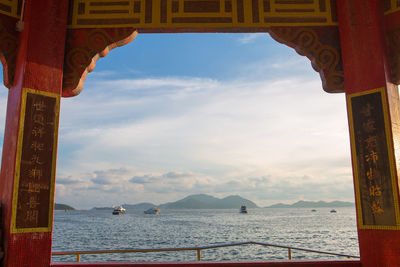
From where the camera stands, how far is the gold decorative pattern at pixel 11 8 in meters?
3.93

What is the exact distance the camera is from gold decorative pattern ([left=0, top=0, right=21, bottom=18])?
12.9 feet

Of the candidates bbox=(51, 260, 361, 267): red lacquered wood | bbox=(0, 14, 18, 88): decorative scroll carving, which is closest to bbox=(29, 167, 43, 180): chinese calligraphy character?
bbox=(51, 260, 361, 267): red lacquered wood

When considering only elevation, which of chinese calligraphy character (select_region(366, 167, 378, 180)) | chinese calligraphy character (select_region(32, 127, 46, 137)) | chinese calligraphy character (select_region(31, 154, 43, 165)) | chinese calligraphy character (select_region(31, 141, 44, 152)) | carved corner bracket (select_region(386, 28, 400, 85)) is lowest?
chinese calligraphy character (select_region(366, 167, 378, 180))

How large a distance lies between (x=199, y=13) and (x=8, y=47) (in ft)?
7.67

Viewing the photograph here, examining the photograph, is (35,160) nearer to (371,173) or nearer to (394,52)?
(371,173)

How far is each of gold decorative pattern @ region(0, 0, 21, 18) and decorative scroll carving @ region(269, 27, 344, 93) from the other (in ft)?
10.1

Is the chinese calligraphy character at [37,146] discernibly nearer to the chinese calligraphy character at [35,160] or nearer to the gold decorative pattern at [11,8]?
the chinese calligraphy character at [35,160]

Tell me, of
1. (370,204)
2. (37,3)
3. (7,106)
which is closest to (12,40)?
(37,3)

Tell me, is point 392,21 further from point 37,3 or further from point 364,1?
point 37,3

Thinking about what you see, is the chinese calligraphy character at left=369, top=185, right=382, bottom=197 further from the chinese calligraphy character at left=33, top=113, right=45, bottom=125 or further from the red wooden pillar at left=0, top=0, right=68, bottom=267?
the chinese calligraphy character at left=33, top=113, right=45, bottom=125

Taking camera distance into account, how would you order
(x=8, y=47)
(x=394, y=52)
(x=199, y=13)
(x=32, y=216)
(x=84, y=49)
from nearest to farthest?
(x=32, y=216), (x=394, y=52), (x=8, y=47), (x=84, y=49), (x=199, y=13)

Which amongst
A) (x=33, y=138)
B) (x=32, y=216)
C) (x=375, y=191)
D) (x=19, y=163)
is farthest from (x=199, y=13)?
(x=32, y=216)

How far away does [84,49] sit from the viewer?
4.16 m

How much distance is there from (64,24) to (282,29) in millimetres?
2692
